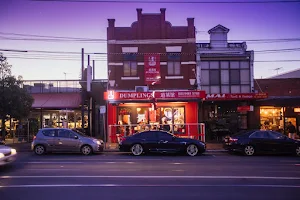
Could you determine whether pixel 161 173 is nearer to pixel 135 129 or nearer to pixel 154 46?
pixel 135 129

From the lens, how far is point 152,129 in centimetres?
2073

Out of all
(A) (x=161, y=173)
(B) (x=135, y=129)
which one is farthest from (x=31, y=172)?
(B) (x=135, y=129)

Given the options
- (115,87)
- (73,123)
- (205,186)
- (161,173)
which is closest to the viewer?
(205,186)

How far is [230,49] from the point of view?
25.1 m

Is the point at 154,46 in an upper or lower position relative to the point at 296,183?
upper

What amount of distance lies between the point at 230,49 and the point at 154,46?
6261 mm

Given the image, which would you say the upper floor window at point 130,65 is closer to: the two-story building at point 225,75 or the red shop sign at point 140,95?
the red shop sign at point 140,95

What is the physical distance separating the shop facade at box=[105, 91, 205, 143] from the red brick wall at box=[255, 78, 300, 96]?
268 inches

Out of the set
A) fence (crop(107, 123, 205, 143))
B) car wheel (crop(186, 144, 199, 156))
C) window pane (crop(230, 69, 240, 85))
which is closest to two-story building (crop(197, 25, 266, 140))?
window pane (crop(230, 69, 240, 85))

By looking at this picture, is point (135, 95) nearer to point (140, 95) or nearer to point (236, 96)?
point (140, 95)

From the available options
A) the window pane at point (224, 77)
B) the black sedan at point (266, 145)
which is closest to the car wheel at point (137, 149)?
the black sedan at point (266, 145)

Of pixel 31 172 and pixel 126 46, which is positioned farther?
pixel 126 46

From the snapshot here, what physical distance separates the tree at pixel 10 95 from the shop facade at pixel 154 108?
19.3 feet

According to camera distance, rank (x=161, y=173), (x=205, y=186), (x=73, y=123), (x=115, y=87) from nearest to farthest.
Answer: (x=205, y=186)
(x=161, y=173)
(x=115, y=87)
(x=73, y=123)
